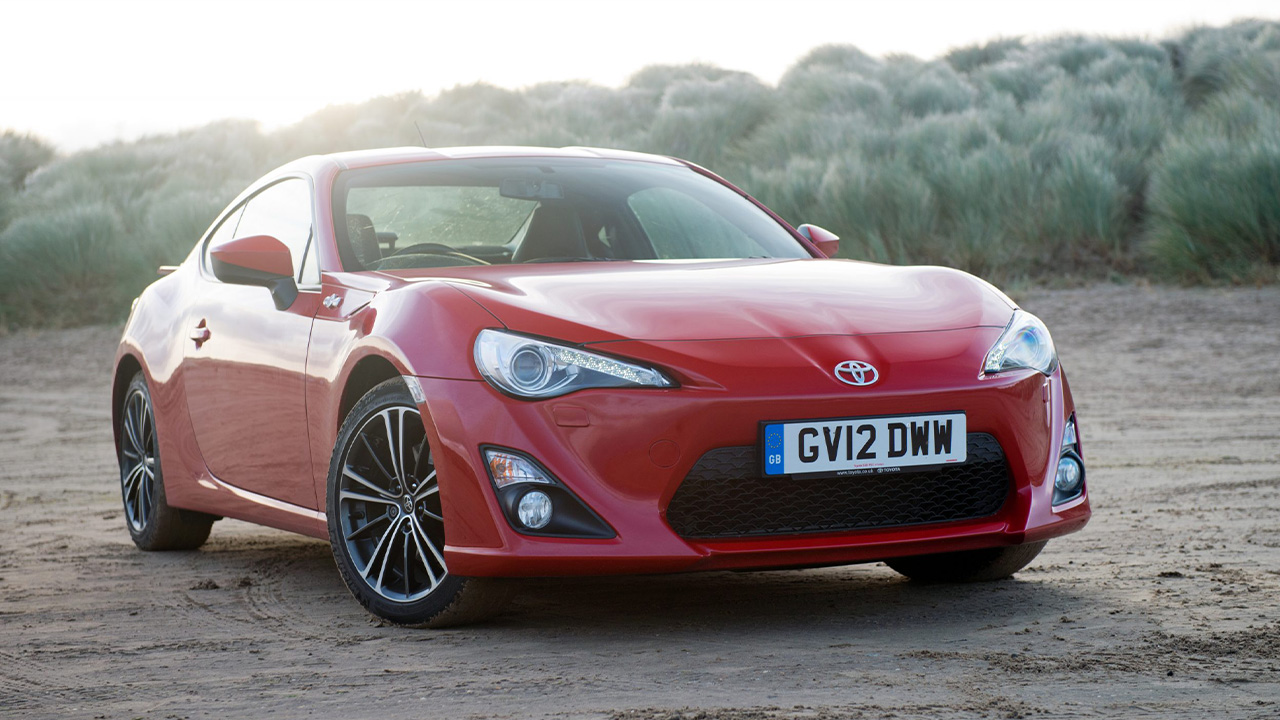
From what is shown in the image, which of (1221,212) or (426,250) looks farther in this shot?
(1221,212)

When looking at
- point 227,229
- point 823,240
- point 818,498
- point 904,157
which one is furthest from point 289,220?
point 904,157

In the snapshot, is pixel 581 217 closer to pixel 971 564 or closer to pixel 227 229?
pixel 227 229

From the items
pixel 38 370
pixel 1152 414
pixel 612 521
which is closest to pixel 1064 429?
pixel 612 521

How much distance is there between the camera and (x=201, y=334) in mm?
5754

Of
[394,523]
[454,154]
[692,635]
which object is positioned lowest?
[692,635]

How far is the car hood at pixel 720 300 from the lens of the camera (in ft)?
13.8

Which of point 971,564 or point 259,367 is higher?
point 259,367

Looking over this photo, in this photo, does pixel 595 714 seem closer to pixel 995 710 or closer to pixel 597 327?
pixel 995 710

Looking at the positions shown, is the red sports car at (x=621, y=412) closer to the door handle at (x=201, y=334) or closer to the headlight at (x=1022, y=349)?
the headlight at (x=1022, y=349)

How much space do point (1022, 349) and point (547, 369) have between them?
1348mm

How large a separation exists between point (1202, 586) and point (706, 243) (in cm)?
194

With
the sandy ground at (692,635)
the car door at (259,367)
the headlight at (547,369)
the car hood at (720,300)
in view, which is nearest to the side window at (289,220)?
the car door at (259,367)

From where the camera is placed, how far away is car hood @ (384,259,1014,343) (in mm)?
4219

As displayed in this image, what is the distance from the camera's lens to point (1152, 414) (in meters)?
10.4
